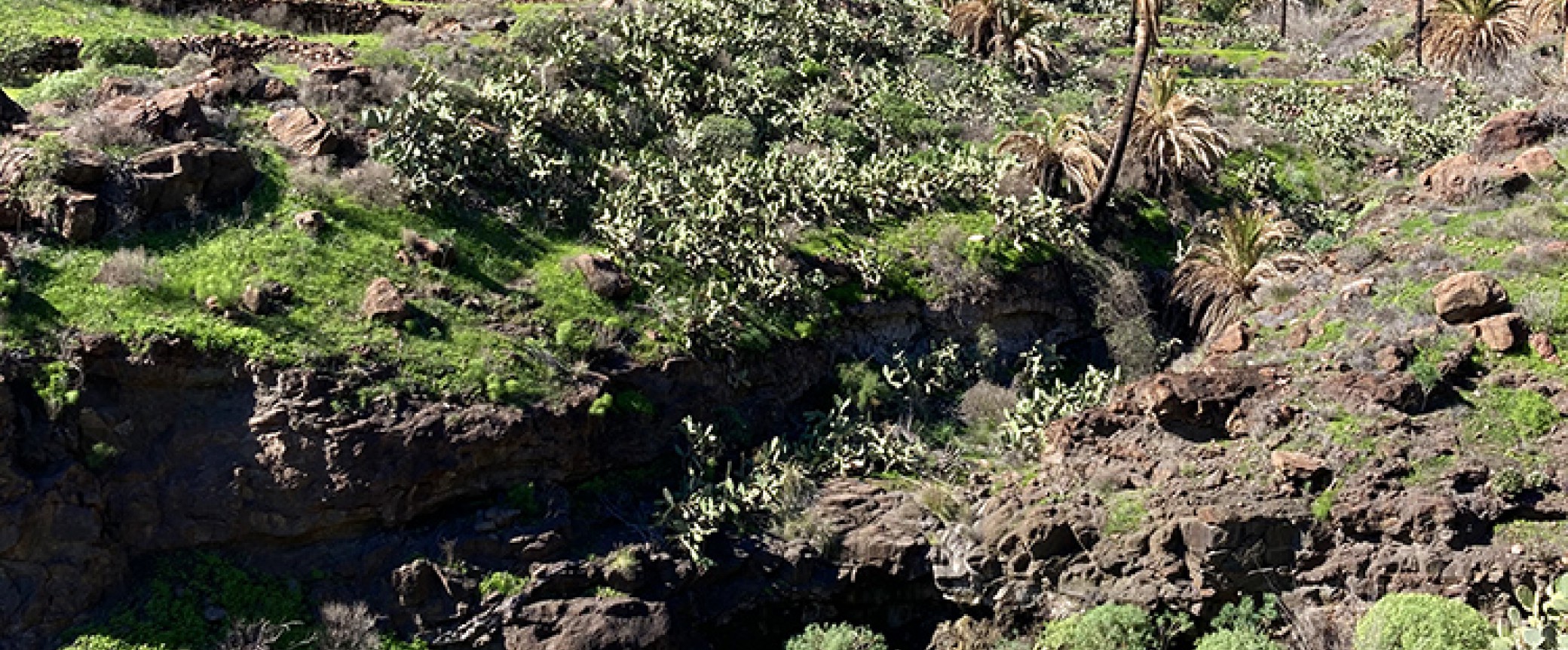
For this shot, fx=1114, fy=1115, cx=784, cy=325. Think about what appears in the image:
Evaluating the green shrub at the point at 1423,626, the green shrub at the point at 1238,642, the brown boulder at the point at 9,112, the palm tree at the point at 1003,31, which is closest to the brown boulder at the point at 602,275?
the brown boulder at the point at 9,112

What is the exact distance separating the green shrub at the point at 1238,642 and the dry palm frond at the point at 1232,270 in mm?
7478

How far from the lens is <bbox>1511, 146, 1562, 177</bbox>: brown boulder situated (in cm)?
1906

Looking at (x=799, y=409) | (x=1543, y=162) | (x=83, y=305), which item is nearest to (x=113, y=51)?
(x=83, y=305)

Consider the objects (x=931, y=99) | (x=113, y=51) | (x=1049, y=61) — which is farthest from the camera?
(x=1049, y=61)

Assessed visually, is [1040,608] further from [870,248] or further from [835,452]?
[870,248]

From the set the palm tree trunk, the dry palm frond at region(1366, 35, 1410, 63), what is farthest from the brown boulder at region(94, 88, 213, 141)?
the dry palm frond at region(1366, 35, 1410, 63)

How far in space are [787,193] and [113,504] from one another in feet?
37.7

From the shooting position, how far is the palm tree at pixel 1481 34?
30.7 metres

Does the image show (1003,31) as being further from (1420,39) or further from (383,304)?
(383,304)

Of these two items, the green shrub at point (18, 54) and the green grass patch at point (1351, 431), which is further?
the green shrub at point (18, 54)

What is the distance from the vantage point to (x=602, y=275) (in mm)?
17234

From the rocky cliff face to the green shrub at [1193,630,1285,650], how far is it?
3.98 metres

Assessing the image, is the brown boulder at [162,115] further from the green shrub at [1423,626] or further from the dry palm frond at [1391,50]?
the dry palm frond at [1391,50]

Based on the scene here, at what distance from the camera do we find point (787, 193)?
20.1 metres
